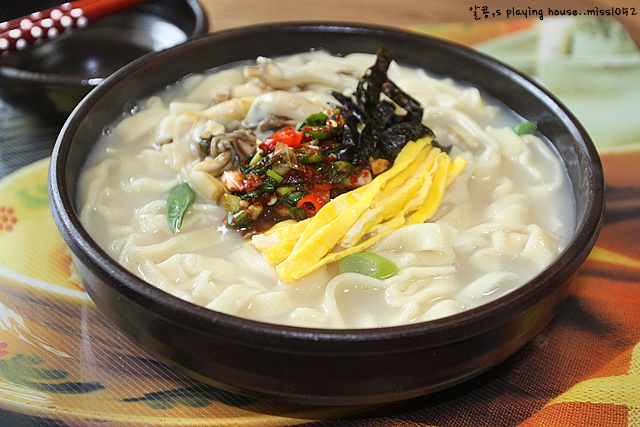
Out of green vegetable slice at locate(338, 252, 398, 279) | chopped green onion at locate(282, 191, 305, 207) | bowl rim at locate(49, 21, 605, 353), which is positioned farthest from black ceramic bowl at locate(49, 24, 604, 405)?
chopped green onion at locate(282, 191, 305, 207)

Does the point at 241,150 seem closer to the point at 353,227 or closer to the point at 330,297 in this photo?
the point at 353,227

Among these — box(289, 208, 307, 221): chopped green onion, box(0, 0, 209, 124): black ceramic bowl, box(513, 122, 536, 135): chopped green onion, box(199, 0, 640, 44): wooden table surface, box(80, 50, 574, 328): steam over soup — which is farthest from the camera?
box(199, 0, 640, 44): wooden table surface

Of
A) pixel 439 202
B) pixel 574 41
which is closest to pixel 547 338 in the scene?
pixel 439 202

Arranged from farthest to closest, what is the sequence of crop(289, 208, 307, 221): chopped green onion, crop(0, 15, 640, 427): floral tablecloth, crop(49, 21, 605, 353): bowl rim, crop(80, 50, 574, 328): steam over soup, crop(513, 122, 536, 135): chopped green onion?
1. crop(513, 122, 536, 135): chopped green onion
2. crop(289, 208, 307, 221): chopped green onion
3. crop(80, 50, 574, 328): steam over soup
4. crop(0, 15, 640, 427): floral tablecloth
5. crop(49, 21, 605, 353): bowl rim

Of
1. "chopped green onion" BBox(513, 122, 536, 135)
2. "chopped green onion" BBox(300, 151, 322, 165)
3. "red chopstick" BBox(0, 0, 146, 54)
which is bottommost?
"chopped green onion" BBox(513, 122, 536, 135)

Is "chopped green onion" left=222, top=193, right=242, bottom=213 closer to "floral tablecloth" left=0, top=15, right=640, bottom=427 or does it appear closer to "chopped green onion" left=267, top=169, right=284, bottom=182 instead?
"chopped green onion" left=267, top=169, right=284, bottom=182

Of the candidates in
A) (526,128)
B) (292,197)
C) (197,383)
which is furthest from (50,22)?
(526,128)

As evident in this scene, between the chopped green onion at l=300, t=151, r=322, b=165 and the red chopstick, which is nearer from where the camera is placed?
the chopped green onion at l=300, t=151, r=322, b=165

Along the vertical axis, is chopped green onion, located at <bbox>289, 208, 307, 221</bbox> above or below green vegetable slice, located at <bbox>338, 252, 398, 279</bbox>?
above
